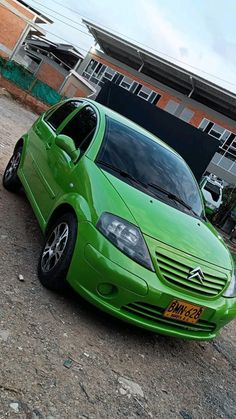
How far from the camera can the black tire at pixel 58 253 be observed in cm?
365

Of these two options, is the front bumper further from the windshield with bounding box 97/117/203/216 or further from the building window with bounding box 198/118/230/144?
the building window with bounding box 198/118/230/144

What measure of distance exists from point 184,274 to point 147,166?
1.51 meters

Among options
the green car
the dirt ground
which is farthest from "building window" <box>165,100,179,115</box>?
the dirt ground

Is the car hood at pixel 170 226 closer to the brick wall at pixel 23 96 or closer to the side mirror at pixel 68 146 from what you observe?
the side mirror at pixel 68 146

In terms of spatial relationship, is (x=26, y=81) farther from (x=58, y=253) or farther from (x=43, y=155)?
(x=58, y=253)

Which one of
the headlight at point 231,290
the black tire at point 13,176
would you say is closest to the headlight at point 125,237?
the headlight at point 231,290

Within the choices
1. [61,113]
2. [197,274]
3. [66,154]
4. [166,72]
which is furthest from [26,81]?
[197,274]

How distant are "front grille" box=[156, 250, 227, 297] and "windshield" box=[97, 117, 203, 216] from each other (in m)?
0.91

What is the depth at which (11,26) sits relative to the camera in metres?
33.3

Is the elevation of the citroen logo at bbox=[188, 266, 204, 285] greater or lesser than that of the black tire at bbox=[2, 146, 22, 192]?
greater

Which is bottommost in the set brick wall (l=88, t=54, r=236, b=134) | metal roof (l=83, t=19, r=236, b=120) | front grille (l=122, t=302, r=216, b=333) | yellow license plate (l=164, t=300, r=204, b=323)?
front grille (l=122, t=302, r=216, b=333)

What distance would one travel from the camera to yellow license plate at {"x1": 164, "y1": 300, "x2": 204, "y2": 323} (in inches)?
137

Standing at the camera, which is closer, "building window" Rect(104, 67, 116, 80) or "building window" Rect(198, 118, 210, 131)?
"building window" Rect(198, 118, 210, 131)

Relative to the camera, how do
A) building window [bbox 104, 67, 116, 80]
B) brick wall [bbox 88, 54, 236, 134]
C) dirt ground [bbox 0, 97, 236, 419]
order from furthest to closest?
building window [bbox 104, 67, 116, 80], brick wall [bbox 88, 54, 236, 134], dirt ground [bbox 0, 97, 236, 419]
